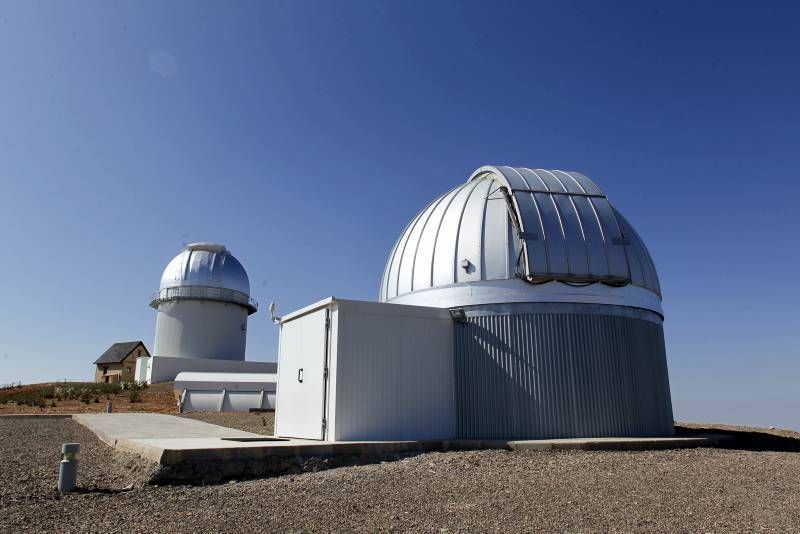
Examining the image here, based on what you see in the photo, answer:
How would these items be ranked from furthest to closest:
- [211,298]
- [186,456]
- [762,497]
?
1. [211,298]
2. [186,456]
3. [762,497]

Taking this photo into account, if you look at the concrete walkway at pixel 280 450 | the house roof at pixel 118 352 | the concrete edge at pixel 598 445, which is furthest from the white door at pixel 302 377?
the house roof at pixel 118 352

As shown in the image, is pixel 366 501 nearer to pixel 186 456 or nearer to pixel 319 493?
pixel 319 493

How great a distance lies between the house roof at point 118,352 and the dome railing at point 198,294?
14786mm

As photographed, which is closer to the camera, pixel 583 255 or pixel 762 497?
pixel 762 497

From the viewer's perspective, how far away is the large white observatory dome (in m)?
12.7

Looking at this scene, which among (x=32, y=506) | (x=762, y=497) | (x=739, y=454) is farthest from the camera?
(x=739, y=454)

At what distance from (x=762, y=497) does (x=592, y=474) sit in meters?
2.13

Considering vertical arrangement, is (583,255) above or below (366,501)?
above

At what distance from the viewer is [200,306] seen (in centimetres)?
3675

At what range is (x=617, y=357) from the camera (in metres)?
12.7

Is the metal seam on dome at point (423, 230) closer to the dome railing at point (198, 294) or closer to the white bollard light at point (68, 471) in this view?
the white bollard light at point (68, 471)

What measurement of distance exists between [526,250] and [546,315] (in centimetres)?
151

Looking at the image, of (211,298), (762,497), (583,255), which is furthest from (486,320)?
(211,298)

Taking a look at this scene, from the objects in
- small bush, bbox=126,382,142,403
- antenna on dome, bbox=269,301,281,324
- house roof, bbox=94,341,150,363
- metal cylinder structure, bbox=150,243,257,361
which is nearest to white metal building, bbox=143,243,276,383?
metal cylinder structure, bbox=150,243,257,361
